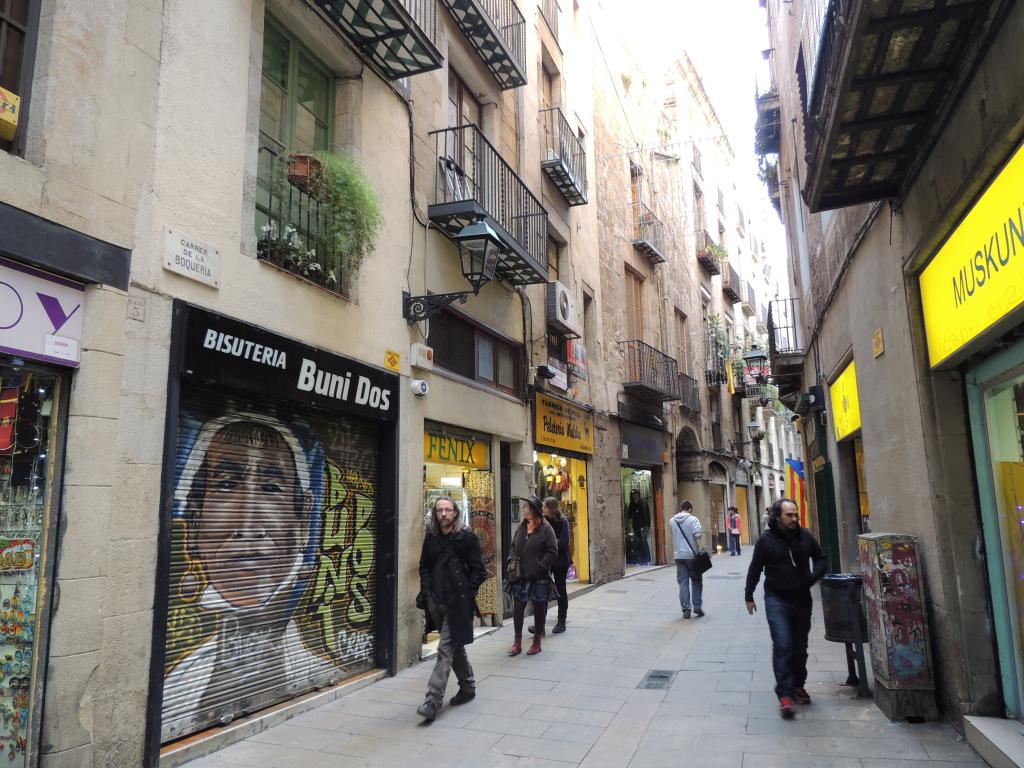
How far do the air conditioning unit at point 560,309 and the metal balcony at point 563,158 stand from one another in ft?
7.25

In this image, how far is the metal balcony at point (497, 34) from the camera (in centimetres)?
1002

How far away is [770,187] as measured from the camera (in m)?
16.5

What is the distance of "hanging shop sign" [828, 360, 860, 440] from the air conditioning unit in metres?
4.57

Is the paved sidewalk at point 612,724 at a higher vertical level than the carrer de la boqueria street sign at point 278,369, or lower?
lower

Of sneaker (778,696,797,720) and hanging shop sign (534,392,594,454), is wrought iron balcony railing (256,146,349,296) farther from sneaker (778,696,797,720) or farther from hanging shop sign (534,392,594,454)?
hanging shop sign (534,392,594,454)

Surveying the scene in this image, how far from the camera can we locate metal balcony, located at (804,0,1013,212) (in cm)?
395

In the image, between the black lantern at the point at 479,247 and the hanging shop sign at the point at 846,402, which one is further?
the hanging shop sign at the point at 846,402

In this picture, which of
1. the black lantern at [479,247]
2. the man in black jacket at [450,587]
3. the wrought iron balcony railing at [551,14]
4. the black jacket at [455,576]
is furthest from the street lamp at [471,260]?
the wrought iron balcony railing at [551,14]

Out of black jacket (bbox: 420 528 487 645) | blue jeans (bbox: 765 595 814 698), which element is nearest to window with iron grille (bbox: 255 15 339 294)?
black jacket (bbox: 420 528 487 645)

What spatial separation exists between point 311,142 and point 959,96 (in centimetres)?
569

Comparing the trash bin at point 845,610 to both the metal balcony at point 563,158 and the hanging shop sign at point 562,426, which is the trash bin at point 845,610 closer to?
the hanging shop sign at point 562,426

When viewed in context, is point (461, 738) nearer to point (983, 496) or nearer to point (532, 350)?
point (983, 496)

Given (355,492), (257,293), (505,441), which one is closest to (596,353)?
(505,441)

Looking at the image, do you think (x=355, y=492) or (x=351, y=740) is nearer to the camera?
(x=351, y=740)
